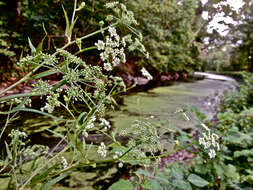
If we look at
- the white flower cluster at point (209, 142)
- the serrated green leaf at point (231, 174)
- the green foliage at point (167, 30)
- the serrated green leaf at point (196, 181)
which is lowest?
the serrated green leaf at point (231, 174)

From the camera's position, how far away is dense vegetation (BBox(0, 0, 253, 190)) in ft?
2.07

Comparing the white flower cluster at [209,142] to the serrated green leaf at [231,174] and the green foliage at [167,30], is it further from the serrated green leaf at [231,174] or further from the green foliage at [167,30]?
the green foliage at [167,30]

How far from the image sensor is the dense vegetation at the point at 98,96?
63 cm

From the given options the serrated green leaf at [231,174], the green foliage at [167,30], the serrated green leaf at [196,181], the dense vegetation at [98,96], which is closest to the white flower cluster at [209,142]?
the dense vegetation at [98,96]

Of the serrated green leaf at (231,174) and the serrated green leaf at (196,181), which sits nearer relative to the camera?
→ the serrated green leaf at (196,181)

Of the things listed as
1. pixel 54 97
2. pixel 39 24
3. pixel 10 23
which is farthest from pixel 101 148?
pixel 10 23

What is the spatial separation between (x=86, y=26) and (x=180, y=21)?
6960 mm

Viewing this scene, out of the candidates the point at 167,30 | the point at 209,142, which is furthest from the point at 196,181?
the point at 167,30

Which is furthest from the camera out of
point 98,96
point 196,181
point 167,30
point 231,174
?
point 167,30

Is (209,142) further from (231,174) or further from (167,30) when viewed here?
(167,30)

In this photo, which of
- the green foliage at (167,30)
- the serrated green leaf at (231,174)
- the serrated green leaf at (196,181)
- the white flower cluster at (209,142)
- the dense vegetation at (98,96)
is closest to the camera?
the dense vegetation at (98,96)

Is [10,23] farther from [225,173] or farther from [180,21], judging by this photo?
[180,21]

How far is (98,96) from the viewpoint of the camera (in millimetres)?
681

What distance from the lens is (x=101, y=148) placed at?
768 mm
